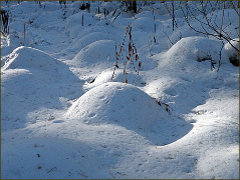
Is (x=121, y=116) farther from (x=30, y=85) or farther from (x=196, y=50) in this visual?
(x=196, y=50)

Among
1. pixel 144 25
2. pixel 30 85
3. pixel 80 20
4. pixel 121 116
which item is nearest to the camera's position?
pixel 121 116

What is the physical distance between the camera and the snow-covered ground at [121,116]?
1413 mm

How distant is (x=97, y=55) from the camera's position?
4219mm

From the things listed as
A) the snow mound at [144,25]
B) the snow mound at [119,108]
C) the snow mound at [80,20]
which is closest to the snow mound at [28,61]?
the snow mound at [119,108]

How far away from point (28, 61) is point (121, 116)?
209 centimetres

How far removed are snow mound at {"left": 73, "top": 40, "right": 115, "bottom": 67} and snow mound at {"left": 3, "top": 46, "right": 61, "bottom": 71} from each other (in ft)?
2.26

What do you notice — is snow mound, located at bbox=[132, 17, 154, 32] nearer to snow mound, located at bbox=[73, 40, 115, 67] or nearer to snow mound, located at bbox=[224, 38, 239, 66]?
snow mound, located at bbox=[73, 40, 115, 67]

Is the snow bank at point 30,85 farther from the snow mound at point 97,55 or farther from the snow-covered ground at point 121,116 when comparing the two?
the snow mound at point 97,55

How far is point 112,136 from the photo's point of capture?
174 centimetres

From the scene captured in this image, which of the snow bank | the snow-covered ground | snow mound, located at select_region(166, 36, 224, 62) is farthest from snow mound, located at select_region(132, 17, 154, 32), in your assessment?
the snow bank

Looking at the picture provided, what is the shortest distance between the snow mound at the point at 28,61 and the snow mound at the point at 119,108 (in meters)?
1.45

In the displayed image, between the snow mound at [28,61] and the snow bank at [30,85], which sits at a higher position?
the snow mound at [28,61]

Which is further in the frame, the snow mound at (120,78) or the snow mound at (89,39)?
the snow mound at (89,39)

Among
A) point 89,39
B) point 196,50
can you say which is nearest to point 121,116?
point 196,50
